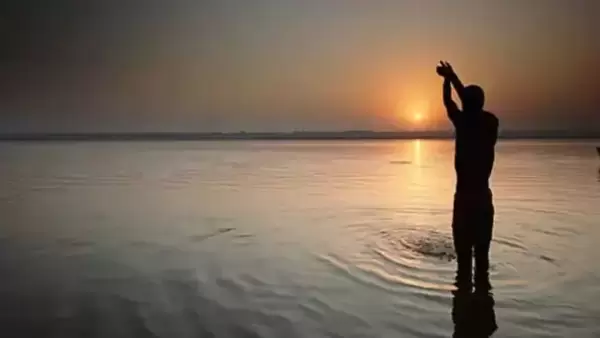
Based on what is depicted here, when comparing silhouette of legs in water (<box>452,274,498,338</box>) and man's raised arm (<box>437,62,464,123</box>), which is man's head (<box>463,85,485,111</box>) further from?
silhouette of legs in water (<box>452,274,498,338</box>)

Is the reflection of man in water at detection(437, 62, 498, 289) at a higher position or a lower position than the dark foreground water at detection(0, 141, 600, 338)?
higher

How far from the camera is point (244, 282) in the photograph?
5043mm

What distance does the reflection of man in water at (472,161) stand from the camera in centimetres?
462

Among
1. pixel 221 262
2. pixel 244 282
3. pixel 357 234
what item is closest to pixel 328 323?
pixel 244 282

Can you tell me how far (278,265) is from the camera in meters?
5.66

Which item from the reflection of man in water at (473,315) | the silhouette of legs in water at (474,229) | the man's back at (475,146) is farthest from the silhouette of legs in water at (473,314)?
the man's back at (475,146)

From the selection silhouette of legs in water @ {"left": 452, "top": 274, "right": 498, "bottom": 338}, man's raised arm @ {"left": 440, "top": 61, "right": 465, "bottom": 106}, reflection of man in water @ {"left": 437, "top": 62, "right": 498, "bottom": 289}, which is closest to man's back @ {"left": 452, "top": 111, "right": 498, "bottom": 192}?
reflection of man in water @ {"left": 437, "top": 62, "right": 498, "bottom": 289}

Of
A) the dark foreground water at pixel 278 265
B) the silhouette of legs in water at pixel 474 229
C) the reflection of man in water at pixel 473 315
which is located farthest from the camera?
the silhouette of legs in water at pixel 474 229

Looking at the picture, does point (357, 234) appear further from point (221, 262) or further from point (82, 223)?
point (82, 223)

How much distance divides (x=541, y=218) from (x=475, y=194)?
13.3ft

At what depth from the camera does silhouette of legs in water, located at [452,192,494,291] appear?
4.72 metres

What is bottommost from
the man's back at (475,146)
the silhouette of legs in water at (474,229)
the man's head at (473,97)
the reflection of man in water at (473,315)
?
the reflection of man in water at (473,315)

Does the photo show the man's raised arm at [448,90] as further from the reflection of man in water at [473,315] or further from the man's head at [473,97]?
the reflection of man in water at [473,315]

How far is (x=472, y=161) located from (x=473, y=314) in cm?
118
